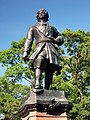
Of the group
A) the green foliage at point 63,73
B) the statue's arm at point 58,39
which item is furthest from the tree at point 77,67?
the statue's arm at point 58,39

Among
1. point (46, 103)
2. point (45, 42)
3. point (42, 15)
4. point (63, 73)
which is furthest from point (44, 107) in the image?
point (63, 73)

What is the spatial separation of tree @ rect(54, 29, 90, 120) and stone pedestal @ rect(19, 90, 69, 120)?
1844 cm

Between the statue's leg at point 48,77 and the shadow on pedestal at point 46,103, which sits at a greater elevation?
the statue's leg at point 48,77

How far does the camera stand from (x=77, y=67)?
1181 inches

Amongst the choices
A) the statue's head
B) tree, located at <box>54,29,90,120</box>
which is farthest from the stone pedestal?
tree, located at <box>54,29,90,120</box>

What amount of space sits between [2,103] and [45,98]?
64.8ft

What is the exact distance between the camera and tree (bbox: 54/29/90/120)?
2762 cm

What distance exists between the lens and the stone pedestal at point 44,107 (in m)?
8.31

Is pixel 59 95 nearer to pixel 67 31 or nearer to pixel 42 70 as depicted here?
pixel 42 70

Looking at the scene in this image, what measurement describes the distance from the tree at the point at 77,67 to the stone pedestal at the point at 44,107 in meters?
18.4

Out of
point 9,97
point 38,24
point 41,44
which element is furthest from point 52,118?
point 9,97

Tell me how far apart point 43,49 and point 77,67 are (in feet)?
69.1

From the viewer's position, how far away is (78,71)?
29.8 m

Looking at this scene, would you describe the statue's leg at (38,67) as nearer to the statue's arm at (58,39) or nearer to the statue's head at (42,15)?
the statue's arm at (58,39)
